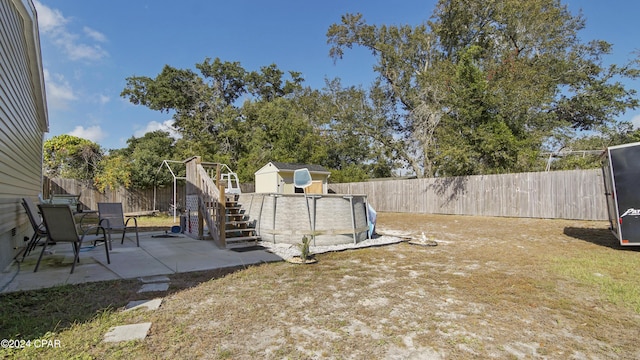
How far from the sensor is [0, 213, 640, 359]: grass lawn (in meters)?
2.33

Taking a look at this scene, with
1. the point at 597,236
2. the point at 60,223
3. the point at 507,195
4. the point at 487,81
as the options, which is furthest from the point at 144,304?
the point at 487,81

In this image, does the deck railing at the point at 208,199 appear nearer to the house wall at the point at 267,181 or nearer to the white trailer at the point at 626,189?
the white trailer at the point at 626,189

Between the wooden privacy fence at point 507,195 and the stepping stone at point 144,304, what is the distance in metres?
13.0

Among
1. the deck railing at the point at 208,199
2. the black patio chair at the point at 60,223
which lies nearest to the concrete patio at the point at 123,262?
the black patio chair at the point at 60,223

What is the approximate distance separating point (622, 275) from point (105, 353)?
6.21 metres

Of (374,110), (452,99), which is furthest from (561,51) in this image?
(374,110)

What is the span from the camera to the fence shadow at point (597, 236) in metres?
6.75

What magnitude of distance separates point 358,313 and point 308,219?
382 centimetres

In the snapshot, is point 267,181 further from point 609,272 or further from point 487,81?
point 609,272

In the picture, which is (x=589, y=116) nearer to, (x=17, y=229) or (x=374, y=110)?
(x=374, y=110)

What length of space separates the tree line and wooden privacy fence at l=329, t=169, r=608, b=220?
75.2 inches

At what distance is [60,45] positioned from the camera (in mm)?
9586

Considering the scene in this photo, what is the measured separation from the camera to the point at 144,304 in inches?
123

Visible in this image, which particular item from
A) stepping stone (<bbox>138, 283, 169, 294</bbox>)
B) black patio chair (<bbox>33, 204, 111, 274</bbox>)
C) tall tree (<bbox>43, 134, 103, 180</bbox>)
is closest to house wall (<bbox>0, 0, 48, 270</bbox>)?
black patio chair (<bbox>33, 204, 111, 274</bbox>)
